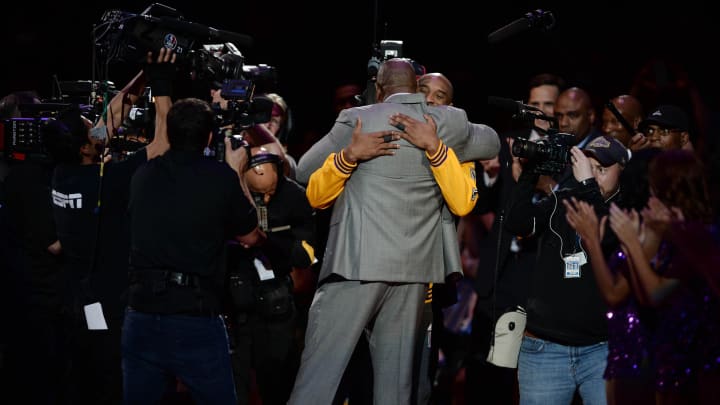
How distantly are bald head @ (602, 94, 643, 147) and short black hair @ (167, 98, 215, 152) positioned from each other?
2.30 meters

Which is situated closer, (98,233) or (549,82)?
(98,233)

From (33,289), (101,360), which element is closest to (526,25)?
(101,360)

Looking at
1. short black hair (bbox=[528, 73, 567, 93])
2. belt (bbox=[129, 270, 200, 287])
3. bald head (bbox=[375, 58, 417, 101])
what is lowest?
belt (bbox=[129, 270, 200, 287])

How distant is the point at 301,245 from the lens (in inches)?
176

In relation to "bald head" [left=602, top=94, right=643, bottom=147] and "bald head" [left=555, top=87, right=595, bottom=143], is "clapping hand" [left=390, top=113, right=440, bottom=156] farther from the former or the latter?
"bald head" [left=602, top=94, right=643, bottom=147]

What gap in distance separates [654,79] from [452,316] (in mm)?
2184

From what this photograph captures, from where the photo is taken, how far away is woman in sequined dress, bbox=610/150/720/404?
8.79 ft

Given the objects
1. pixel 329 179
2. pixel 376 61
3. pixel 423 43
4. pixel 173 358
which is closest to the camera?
pixel 173 358

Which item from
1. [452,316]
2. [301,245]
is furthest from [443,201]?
[452,316]

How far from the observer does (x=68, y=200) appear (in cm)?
408

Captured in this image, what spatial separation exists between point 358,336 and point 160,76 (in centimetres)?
152

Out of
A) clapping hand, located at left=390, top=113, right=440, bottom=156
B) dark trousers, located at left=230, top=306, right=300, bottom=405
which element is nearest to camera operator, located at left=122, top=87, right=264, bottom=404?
clapping hand, located at left=390, top=113, right=440, bottom=156

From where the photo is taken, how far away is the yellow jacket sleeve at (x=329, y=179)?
3.66 meters

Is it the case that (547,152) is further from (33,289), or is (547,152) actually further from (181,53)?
(33,289)
